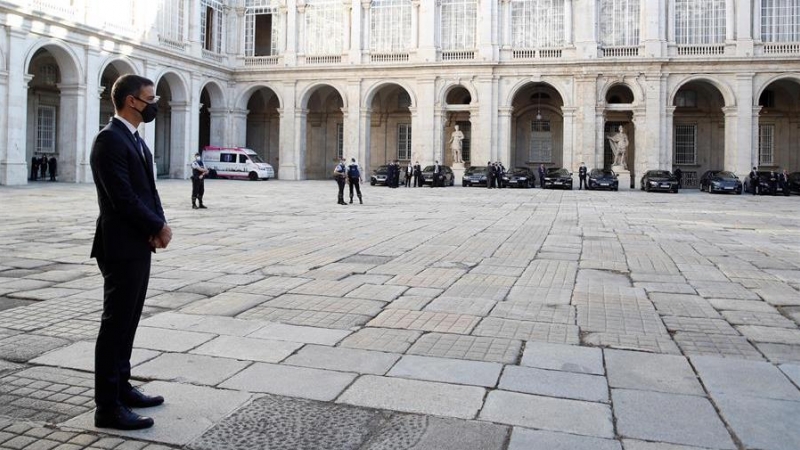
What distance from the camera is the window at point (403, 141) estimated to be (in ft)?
145

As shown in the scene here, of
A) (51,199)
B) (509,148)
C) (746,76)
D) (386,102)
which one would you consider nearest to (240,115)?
(386,102)

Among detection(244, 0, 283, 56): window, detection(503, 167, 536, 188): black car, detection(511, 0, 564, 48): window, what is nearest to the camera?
detection(503, 167, 536, 188): black car

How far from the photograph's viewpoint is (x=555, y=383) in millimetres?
4230

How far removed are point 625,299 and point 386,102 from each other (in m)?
38.7

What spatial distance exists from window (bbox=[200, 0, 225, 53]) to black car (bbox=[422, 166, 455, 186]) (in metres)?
15.2

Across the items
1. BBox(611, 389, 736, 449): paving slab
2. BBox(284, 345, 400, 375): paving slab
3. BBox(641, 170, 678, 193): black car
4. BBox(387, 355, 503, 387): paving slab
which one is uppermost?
BBox(641, 170, 678, 193): black car

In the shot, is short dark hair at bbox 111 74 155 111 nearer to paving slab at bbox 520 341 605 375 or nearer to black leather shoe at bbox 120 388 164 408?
black leather shoe at bbox 120 388 164 408

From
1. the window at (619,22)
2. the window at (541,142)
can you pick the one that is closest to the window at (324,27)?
the window at (541,142)

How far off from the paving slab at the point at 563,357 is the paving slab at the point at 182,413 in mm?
1977

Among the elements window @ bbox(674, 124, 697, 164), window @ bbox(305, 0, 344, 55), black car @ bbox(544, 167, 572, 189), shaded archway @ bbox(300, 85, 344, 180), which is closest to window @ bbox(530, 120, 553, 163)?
black car @ bbox(544, 167, 572, 189)

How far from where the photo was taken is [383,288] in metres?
7.24

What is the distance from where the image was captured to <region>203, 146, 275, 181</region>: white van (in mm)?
39625

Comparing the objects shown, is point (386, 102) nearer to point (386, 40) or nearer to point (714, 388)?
point (386, 40)

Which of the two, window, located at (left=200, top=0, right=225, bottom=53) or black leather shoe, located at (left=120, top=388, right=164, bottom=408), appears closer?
black leather shoe, located at (left=120, top=388, right=164, bottom=408)
